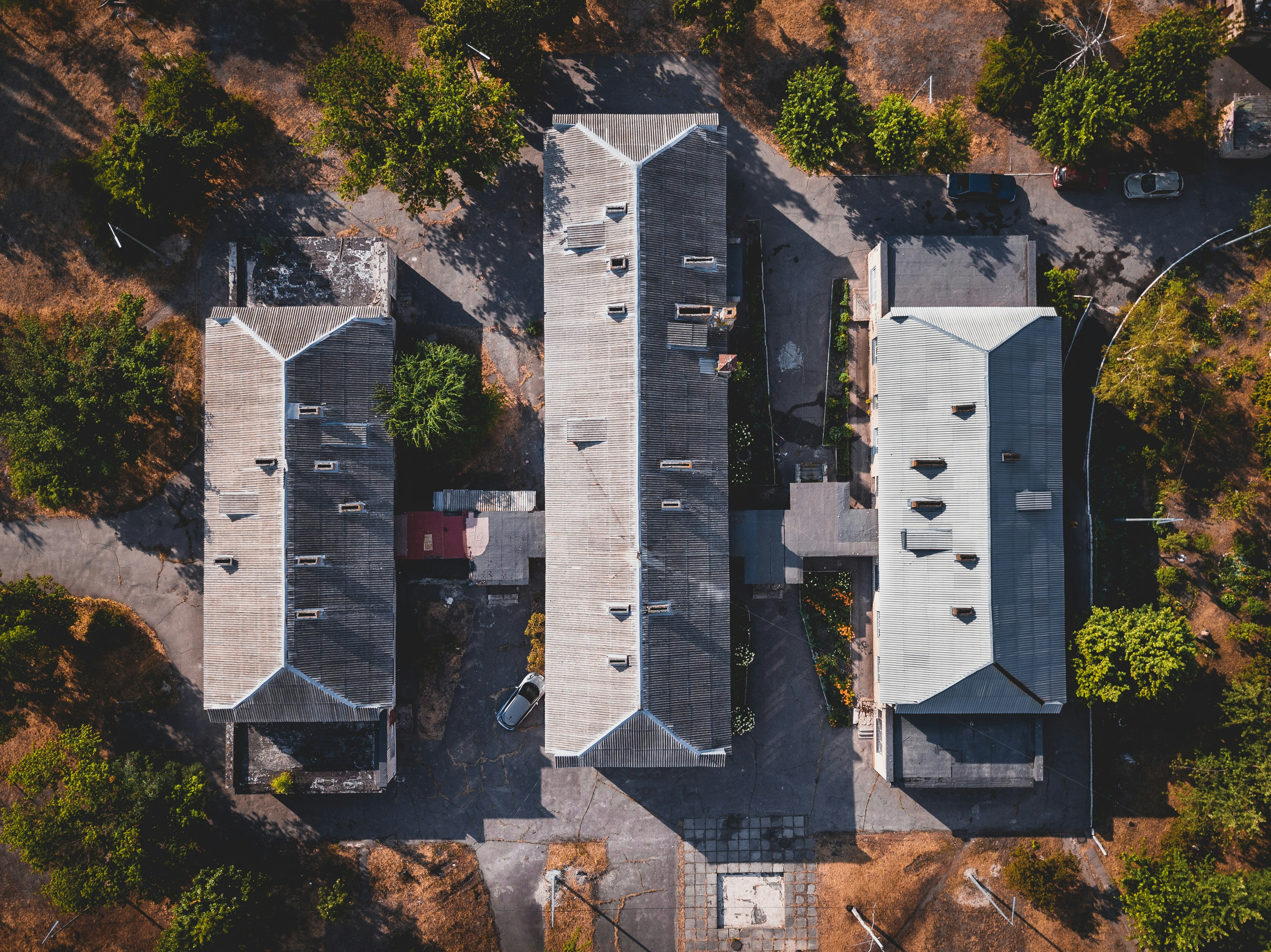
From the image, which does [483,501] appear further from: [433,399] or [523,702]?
[523,702]

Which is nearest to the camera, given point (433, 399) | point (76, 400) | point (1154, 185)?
point (76, 400)

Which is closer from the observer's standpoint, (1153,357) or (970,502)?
(970,502)

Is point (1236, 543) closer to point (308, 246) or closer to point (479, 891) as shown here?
point (479, 891)

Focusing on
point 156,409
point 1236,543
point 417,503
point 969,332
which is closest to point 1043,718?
point 1236,543

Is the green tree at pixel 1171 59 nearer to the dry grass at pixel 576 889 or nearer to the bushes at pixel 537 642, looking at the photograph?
the bushes at pixel 537 642

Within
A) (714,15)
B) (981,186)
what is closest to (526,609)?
(714,15)

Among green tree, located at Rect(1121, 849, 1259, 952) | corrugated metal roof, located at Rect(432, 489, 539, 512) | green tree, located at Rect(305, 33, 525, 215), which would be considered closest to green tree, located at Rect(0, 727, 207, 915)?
corrugated metal roof, located at Rect(432, 489, 539, 512)

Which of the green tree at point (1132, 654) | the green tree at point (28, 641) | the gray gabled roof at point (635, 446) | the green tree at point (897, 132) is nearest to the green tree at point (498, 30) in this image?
the gray gabled roof at point (635, 446)
